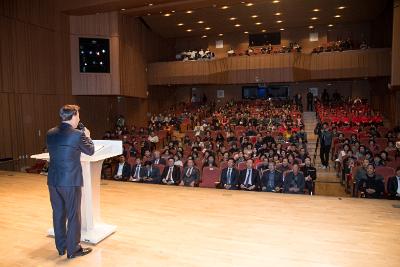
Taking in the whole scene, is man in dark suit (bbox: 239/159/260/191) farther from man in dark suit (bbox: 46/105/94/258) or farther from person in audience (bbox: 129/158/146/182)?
man in dark suit (bbox: 46/105/94/258)

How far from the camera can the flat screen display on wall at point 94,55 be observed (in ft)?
43.1

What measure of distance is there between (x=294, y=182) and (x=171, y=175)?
2.36m

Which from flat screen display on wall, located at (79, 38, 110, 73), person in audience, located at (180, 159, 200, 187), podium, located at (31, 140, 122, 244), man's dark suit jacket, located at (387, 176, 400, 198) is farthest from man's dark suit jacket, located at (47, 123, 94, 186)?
flat screen display on wall, located at (79, 38, 110, 73)

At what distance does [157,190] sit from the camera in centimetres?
583

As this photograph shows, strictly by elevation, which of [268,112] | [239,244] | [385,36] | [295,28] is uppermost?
[295,28]

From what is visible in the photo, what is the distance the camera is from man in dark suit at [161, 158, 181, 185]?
6.92 metres

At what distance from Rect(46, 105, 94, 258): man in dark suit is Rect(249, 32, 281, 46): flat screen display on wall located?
17512 millimetres

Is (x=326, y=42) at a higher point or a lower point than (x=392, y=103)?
higher

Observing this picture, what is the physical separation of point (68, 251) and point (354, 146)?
7485 millimetres

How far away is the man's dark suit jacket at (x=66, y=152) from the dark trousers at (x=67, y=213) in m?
0.07

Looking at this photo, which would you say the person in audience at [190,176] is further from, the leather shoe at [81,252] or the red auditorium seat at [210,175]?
the leather shoe at [81,252]

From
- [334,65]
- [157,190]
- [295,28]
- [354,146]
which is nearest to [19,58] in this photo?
[157,190]

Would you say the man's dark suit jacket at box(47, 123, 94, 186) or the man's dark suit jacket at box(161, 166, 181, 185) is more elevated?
the man's dark suit jacket at box(47, 123, 94, 186)

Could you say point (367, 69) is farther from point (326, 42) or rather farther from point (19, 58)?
point (19, 58)
